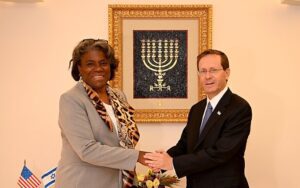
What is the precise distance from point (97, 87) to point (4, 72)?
110 cm

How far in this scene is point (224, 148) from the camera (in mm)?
1971

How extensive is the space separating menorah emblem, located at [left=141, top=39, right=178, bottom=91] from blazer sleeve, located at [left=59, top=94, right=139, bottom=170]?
38.5 inches

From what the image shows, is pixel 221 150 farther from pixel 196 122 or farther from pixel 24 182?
pixel 24 182

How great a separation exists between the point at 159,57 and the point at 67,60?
0.68m

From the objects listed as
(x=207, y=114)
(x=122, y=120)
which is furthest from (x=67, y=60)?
(x=207, y=114)

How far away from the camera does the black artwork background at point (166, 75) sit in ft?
9.35

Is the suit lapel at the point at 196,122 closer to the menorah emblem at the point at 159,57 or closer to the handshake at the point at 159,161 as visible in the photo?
the handshake at the point at 159,161

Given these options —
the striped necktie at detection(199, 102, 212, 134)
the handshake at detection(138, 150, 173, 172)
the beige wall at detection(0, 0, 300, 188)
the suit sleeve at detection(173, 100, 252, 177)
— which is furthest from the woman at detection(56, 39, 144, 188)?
the beige wall at detection(0, 0, 300, 188)

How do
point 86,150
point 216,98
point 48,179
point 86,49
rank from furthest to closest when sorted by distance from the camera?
1. point 48,179
2. point 216,98
3. point 86,49
4. point 86,150

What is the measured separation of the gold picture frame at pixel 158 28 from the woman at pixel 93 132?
2.32 ft

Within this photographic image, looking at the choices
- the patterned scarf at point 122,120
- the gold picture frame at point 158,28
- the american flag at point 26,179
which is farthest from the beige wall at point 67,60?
the patterned scarf at point 122,120

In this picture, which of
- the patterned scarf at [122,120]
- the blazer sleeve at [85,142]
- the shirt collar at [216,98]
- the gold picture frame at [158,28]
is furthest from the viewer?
the gold picture frame at [158,28]

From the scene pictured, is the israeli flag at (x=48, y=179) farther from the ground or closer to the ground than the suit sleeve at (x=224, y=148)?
closer to the ground

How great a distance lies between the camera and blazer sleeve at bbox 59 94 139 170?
6.26ft
